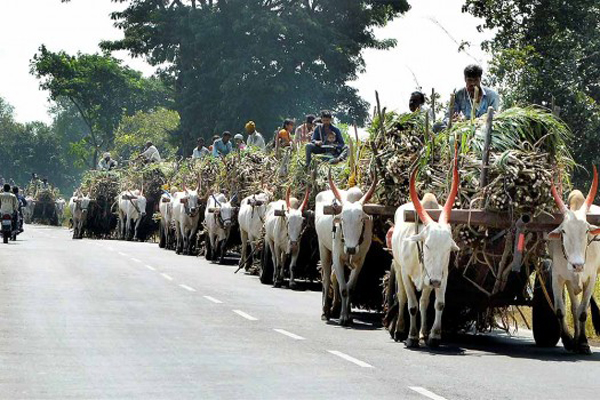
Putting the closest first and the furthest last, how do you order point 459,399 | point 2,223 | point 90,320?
1. point 459,399
2. point 90,320
3. point 2,223

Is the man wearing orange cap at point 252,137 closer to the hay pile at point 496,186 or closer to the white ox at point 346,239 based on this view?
the white ox at point 346,239

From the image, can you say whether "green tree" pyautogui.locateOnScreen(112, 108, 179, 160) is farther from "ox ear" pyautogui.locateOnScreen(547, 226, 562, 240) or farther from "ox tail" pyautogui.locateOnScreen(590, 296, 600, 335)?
"ox ear" pyautogui.locateOnScreen(547, 226, 562, 240)

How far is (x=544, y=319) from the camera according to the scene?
12.8 metres

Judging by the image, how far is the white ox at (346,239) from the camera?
564 inches

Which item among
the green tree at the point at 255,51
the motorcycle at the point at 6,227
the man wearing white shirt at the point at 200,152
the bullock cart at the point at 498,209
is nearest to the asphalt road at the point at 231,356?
the bullock cart at the point at 498,209

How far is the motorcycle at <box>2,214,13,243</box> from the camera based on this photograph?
121 feet

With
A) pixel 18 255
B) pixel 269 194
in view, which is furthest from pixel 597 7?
pixel 18 255

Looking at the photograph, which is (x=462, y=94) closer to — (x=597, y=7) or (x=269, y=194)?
(x=269, y=194)

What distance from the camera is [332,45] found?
52.6m

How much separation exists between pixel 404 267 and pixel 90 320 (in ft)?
12.8

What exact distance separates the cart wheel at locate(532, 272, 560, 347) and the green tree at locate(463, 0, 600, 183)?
56.5 feet

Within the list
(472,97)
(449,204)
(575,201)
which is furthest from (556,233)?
(472,97)

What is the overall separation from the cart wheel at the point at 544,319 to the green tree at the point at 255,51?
126 feet

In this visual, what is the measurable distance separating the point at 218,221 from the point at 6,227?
38.3 ft
